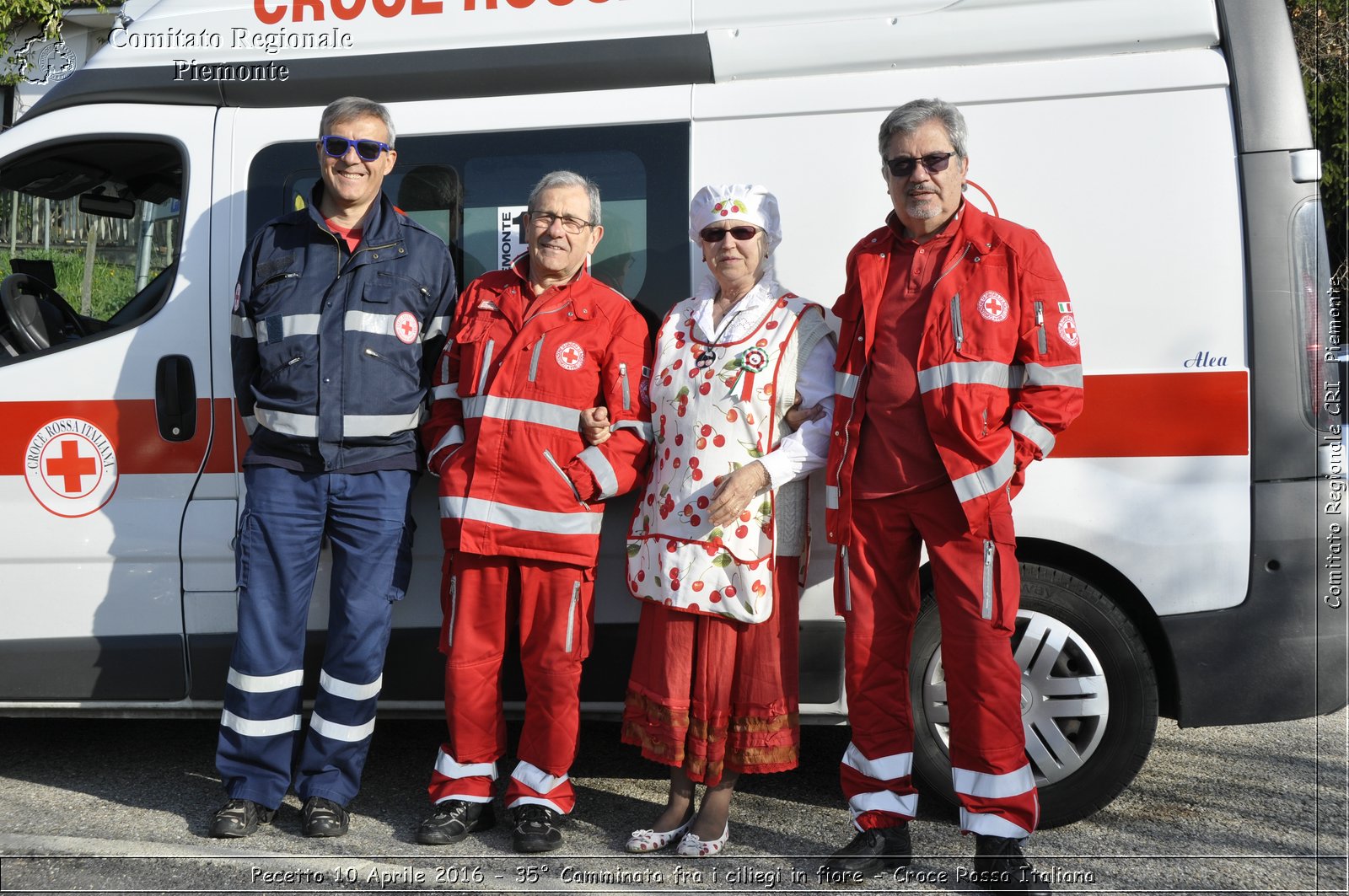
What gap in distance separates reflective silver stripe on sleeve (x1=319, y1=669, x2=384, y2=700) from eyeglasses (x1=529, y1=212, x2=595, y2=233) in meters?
1.42

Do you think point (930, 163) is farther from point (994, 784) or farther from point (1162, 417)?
point (994, 784)

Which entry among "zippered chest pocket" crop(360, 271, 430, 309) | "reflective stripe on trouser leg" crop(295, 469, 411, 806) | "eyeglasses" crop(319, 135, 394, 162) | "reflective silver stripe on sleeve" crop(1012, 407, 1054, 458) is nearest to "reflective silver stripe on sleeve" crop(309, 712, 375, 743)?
"reflective stripe on trouser leg" crop(295, 469, 411, 806)

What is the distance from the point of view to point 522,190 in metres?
3.58

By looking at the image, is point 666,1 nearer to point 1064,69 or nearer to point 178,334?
point 1064,69

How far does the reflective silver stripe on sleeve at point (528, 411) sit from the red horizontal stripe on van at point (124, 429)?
944 mm

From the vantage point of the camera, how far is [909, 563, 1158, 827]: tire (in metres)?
3.32

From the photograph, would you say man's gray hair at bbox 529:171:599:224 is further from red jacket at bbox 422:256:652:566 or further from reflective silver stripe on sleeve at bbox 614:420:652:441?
reflective silver stripe on sleeve at bbox 614:420:652:441

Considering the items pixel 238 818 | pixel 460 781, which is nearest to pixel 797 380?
pixel 460 781

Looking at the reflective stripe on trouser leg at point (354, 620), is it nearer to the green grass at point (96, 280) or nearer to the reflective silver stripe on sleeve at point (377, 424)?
the reflective silver stripe on sleeve at point (377, 424)

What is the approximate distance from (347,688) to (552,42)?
2.06 meters

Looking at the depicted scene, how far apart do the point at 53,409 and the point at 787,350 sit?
7.51ft

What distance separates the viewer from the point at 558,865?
10.4ft

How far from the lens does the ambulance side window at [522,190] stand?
3.52m

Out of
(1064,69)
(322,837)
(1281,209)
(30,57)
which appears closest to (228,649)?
(322,837)
